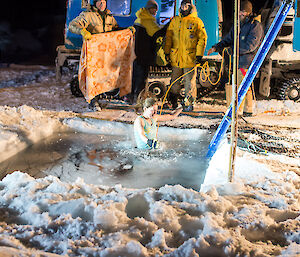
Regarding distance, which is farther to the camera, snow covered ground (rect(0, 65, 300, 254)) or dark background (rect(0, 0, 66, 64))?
dark background (rect(0, 0, 66, 64))

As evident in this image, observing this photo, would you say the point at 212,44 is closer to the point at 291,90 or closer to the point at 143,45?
the point at 143,45

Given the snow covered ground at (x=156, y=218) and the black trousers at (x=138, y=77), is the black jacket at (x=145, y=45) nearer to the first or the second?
the black trousers at (x=138, y=77)

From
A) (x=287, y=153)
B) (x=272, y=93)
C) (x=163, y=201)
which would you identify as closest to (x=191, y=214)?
(x=163, y=201)

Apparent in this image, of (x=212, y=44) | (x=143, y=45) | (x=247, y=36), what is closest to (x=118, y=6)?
(x=143, y=45)

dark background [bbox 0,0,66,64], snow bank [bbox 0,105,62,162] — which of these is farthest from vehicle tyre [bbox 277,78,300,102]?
dark background [bbox 0,0,66,64]

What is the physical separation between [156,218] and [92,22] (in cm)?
493

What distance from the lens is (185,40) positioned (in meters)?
6.92

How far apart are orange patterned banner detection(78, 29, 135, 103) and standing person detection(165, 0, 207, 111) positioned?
2.73ft

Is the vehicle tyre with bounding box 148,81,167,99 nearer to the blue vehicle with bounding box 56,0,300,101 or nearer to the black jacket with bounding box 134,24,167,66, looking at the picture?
the blue vehicle with bounding box 56,0,300,101

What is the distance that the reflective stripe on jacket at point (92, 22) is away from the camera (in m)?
6.49

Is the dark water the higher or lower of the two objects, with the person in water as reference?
lower

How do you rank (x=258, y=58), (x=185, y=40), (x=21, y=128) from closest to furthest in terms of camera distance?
(x=258, y=58) < (x=21, y=128) < (x=185, y=40)

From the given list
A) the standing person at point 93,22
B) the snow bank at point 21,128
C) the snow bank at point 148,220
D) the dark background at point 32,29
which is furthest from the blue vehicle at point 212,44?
the dark background at point 32,29

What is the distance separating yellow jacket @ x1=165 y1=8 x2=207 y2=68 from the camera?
6781mm
